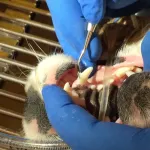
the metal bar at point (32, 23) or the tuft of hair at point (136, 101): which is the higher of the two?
the metal bar at point (32, 23)

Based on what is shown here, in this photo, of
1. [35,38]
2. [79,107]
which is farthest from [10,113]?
[79,107]

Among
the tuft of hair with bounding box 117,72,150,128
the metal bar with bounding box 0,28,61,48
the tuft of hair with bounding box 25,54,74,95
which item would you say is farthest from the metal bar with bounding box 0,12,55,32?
the tuft of hair with bounding box 117,72,150,128

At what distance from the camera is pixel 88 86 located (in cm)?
56

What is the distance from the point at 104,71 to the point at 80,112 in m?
0.09

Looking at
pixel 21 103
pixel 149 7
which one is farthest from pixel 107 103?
pixel 21 103

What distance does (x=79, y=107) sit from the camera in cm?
51

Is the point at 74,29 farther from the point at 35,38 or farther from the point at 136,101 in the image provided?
the point at 35,38

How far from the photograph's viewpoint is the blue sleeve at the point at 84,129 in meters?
0.45

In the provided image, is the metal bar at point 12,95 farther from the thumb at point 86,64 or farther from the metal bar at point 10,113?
the thumb at point 86,64

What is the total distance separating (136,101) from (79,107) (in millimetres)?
74

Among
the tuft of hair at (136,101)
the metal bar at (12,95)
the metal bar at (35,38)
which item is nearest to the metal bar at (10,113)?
the metal bar at (12,95)

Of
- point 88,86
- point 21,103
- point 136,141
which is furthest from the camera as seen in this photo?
point 21,103

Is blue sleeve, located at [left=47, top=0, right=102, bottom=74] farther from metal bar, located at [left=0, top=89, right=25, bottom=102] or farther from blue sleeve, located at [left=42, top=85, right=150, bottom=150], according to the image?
metal bar, located at [left=0, top=89, right=25, bottom=102]

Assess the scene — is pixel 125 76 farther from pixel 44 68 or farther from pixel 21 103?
pixel 21 103
